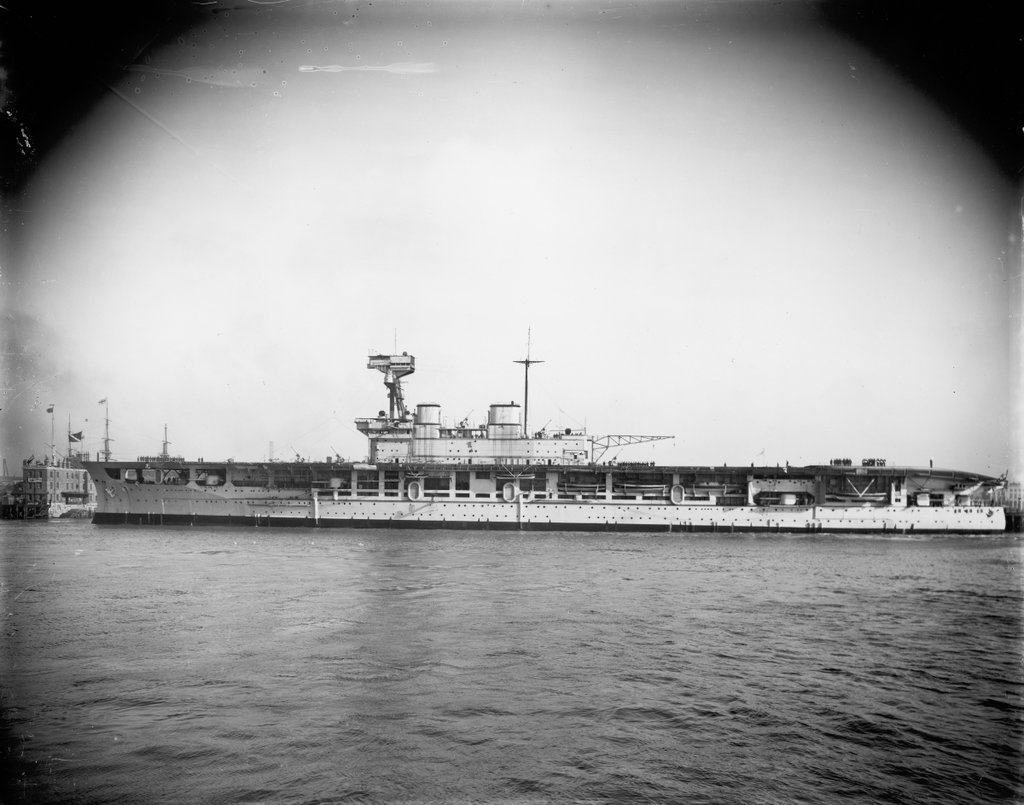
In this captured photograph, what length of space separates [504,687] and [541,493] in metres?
29.1

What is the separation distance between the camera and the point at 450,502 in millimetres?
39594

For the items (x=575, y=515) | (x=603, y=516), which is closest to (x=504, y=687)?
(x=575, y=515)

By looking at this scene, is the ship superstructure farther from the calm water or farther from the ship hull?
the calm water

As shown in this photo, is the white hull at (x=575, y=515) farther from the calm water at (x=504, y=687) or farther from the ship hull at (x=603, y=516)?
the calm water at (x=504, y=687)

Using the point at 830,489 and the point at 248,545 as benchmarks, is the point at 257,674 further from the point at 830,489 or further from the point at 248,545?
the point at 830,489

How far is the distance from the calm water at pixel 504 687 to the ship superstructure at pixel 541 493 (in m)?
16.8

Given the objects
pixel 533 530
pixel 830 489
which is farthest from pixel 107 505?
pixel 830 489

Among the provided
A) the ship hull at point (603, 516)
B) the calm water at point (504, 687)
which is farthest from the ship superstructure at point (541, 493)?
the calm water at point (504, 687)

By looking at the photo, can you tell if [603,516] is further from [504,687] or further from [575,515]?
[504,687]

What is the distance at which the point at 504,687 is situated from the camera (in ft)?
35.9

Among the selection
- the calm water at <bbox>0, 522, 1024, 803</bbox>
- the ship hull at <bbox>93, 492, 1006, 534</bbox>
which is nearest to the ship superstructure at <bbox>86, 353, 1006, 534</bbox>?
the ship hull at <bbox>93, 492, 1006, 534</bbox>

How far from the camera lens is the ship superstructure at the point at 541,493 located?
39.0m

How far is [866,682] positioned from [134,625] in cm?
1434

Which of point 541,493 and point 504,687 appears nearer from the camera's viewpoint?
point 504,687
